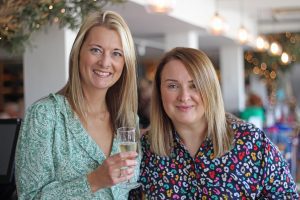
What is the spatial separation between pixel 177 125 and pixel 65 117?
0.51 metres

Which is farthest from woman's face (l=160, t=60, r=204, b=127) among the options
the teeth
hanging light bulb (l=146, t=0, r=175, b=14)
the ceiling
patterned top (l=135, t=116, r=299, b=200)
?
hanging light bulb (l=146, t=0, r=175, b=14)

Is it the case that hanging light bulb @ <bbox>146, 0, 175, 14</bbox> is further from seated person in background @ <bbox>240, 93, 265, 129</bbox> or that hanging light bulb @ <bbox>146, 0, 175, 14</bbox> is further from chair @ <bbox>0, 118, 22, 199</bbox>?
seated person in background @ <bbox>240, 93, 265, 129</bbox>

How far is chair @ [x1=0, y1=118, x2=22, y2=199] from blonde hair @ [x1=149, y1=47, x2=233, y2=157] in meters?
0.77

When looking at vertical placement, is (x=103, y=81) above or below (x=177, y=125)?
above

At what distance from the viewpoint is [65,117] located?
215cm

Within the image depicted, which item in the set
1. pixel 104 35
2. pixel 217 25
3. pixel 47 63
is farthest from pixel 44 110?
pixel 217 25

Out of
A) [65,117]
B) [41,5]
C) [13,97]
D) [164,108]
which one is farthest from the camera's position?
[13,97]

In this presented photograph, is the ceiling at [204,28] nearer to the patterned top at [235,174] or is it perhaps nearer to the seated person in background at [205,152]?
the seated person in background at [205,152]

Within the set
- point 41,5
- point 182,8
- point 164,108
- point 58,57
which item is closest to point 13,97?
point 182,8

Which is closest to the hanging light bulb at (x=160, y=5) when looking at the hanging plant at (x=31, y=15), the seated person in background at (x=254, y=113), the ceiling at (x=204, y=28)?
the ceiling at (x=204, y=28)

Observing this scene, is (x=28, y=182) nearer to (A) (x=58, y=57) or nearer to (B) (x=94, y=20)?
(B) (x=94, y=20)

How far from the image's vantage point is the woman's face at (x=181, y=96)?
7.35 feet

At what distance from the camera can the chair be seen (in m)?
2.71

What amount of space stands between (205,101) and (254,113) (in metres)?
7.19
